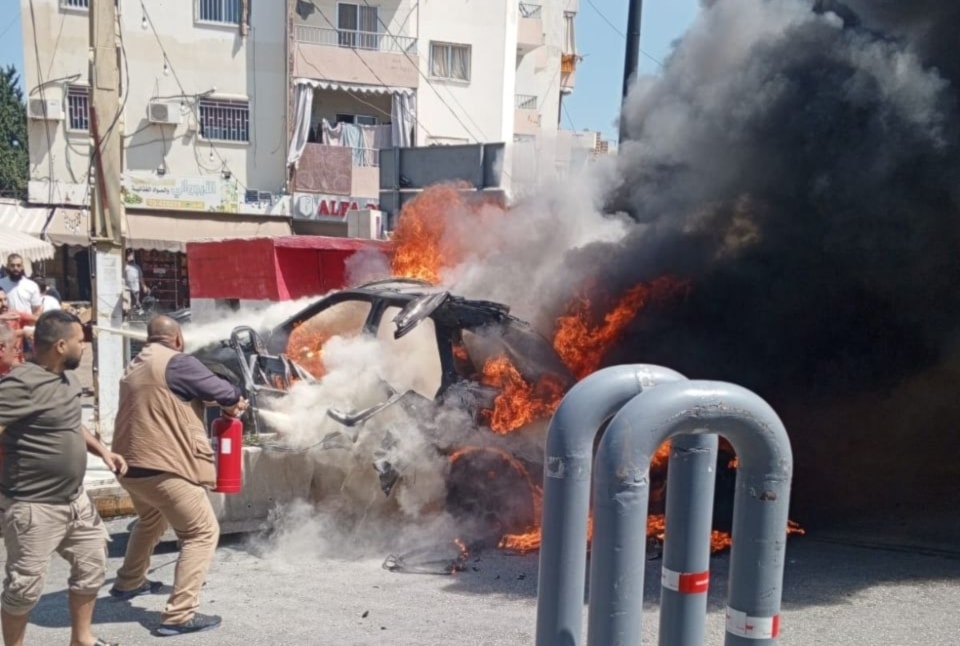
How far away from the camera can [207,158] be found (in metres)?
26.7

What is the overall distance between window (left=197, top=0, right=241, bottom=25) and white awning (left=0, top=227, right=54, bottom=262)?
1320 centimetres

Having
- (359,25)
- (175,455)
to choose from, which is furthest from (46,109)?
(175,455)

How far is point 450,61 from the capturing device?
2995cm

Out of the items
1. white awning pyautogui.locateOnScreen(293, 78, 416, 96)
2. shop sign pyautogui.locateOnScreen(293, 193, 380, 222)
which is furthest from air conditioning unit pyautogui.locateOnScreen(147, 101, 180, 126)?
shop sign pyautogui.locateOnScreen(293, 193, 380, 222)

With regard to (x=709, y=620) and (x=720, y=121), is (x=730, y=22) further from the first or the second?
(x=709, y=620)

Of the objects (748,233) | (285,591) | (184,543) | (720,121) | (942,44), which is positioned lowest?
(285,591)

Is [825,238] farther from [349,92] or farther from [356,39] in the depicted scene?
[356,39]

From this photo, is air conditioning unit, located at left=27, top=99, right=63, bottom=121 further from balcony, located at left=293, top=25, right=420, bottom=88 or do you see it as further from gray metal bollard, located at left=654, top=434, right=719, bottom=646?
gray metal bollard, located at left=654, top=434, right=719, bottom=646

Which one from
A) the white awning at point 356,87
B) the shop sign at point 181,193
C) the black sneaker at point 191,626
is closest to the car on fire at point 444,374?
the black sneaker at point 191,626

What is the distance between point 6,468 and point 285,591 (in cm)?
198

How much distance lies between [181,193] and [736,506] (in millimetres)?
24945

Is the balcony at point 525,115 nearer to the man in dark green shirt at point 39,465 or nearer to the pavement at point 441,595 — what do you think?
the pavement at point 441,595

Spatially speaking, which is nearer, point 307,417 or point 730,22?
point 307,417

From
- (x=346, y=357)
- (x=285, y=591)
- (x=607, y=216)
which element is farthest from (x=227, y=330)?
(x=607, y=216)
